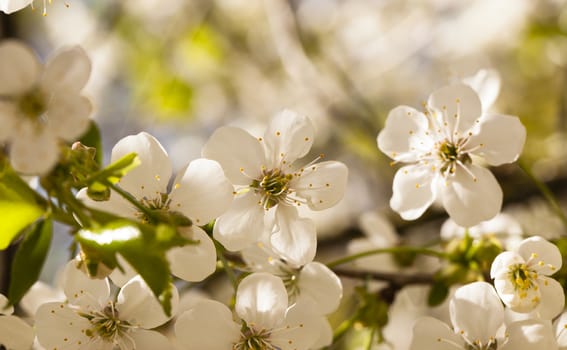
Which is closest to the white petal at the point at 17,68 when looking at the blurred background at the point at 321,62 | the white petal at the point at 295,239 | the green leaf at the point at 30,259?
the green leaf at the point at 30,259

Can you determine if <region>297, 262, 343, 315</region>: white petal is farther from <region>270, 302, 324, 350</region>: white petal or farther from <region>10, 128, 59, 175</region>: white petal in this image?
<region>10, 128, 59, 175</region>: white petal

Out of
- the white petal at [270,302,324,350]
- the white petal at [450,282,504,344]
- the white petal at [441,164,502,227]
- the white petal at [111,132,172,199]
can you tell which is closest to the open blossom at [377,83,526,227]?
the white petal at [441,164,502,227]

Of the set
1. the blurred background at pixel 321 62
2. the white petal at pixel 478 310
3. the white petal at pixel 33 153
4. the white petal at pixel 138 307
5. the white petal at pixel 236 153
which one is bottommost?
the blurred background at pixel 321 62

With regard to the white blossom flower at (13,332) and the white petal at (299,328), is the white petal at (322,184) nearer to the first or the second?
the white petal at (299,328)

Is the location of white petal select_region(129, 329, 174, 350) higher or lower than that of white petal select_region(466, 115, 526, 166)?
lower

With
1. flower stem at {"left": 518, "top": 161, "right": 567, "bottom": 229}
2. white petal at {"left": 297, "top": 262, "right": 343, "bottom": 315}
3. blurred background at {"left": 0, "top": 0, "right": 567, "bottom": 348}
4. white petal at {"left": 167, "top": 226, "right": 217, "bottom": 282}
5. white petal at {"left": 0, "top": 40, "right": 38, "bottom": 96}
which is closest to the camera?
white petal at {"left": 0, "top": 40, "right": 38, "bottom": 96}

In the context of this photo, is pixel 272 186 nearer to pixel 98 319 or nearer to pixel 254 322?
pixel 254 322
